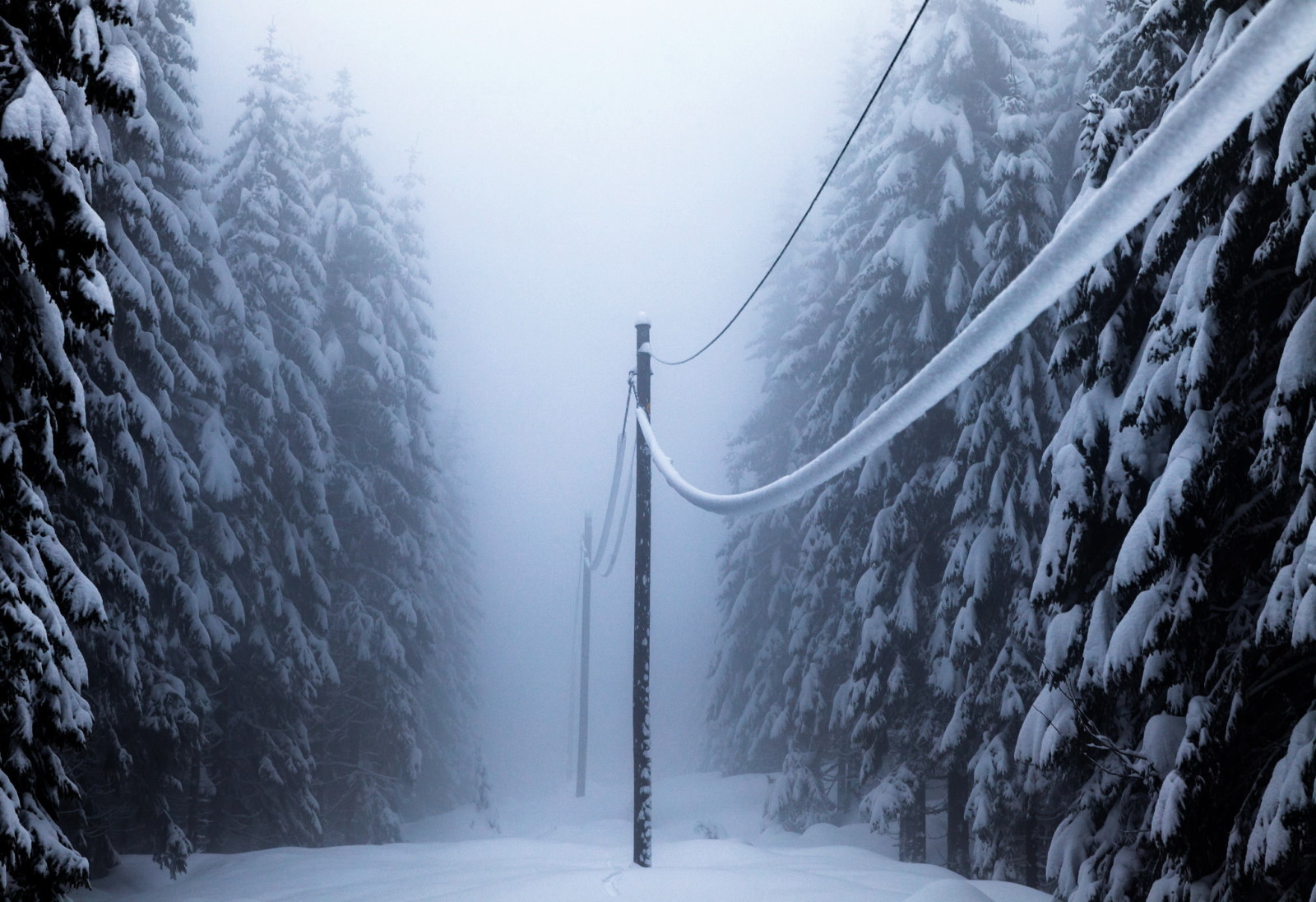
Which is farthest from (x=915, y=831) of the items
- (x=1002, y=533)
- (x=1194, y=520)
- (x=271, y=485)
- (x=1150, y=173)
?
(x=1150, y=173)

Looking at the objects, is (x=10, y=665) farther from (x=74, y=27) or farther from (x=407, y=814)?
(x=407, y=814)

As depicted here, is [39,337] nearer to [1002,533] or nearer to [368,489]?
[1002,533]

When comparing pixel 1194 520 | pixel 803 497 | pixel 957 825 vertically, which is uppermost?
pixel 803 497

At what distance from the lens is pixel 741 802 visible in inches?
933

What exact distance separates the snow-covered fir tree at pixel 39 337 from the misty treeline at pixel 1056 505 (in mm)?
6124

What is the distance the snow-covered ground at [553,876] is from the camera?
27.3ft

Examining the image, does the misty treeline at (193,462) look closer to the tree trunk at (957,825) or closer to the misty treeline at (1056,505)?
the misty treeline at (1056,505)

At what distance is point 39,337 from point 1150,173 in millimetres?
5317

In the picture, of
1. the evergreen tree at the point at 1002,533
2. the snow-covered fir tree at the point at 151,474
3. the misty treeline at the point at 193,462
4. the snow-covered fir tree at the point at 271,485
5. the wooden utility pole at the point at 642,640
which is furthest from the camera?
the snow-covered fir tree at the point at 271,485

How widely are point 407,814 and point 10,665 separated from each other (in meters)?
23.0

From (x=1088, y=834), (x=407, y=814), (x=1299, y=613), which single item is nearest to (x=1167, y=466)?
(x=1299, y=613)

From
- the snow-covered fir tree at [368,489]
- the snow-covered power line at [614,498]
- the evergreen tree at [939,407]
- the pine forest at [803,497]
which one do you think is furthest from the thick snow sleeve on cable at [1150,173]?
the snow-covered fir tree at [368,489]

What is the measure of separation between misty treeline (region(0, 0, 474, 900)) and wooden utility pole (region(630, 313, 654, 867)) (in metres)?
5.40

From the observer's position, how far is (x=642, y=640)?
11062 millimetres
